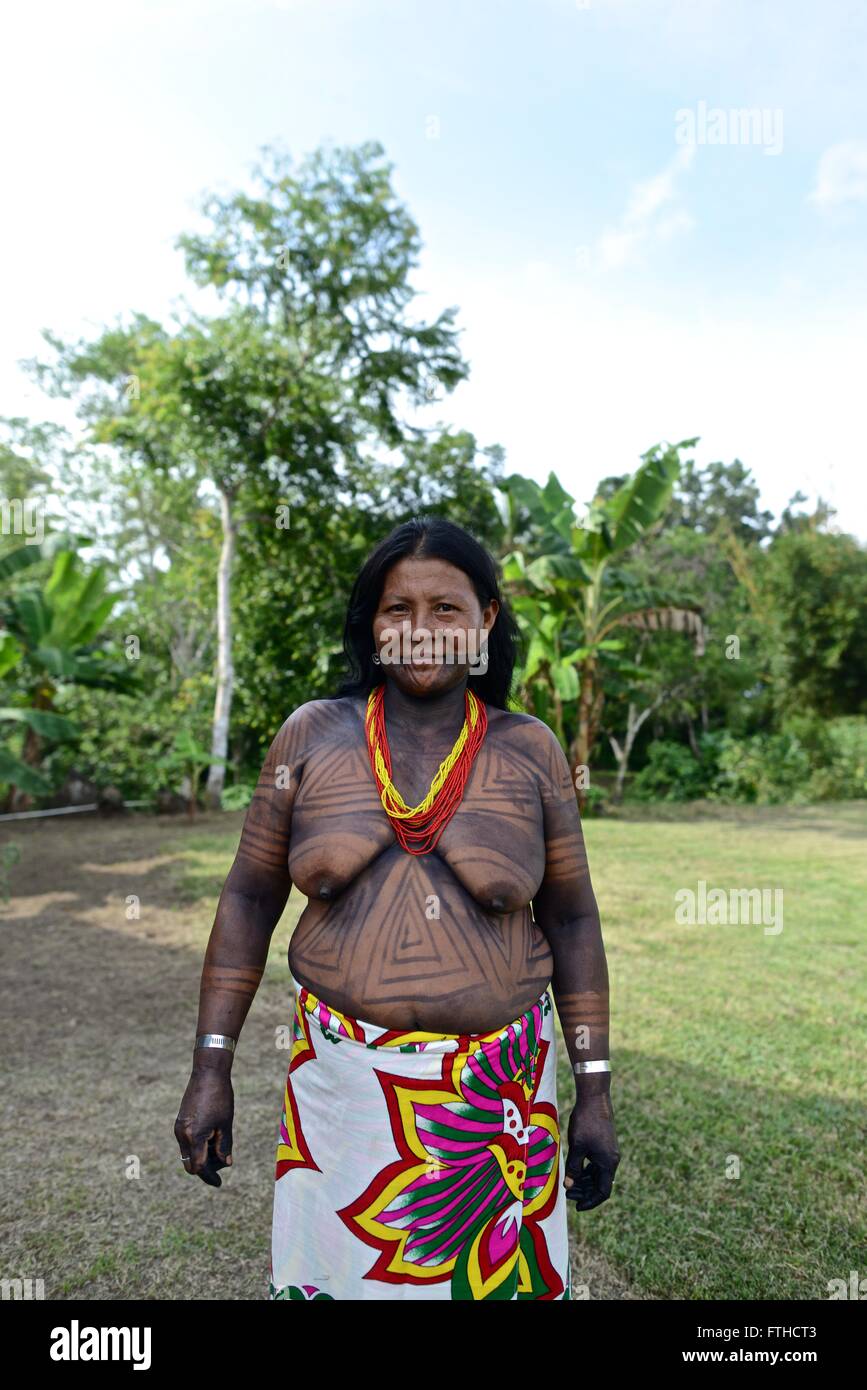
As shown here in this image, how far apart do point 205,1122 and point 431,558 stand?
1.21m

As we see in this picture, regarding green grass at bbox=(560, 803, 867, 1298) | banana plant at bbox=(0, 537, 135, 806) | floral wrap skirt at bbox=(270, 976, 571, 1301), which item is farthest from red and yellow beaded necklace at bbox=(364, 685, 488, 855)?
banana plant at bbox=(0, 537, 135, 806)

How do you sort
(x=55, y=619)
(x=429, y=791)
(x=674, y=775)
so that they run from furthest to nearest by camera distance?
(x=674, y=775) < (x=55, y=619) < (x=429, y=791)

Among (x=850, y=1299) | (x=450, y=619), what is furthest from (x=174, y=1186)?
(x=450, y=619)

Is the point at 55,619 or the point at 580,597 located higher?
the point at 580,597

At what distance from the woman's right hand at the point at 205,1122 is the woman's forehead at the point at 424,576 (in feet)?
3.43

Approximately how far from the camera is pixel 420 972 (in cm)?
164

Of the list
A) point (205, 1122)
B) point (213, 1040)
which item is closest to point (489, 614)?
point (213, 1040)

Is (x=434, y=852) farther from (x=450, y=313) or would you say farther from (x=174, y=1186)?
(x=450, y=313)

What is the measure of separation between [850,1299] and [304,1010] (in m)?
2.07

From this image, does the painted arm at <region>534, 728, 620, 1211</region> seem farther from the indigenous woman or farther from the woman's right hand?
the woman's right hand

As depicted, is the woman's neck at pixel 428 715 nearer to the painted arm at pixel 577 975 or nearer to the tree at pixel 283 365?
the painted arm at pixel 577 975

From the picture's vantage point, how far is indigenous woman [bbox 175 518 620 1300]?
162 cm

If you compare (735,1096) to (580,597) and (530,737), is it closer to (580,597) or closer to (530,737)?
(530,737)

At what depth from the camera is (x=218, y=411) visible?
13.1 metres
